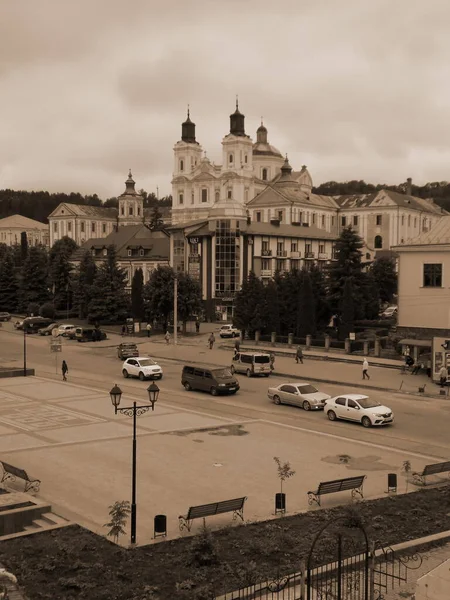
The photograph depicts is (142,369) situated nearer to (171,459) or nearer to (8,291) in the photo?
(171,459)

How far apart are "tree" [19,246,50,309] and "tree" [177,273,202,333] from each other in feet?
103

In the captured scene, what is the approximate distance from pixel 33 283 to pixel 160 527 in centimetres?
8362

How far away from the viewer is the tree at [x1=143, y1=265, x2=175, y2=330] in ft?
231

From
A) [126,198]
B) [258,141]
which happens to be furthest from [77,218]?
[258,141]

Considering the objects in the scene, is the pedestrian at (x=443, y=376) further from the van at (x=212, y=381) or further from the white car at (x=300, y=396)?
the van at (x=212, y=381)

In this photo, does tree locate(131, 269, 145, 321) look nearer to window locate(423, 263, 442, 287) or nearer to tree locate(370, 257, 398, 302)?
tree locate(370, 257, 398, 302)

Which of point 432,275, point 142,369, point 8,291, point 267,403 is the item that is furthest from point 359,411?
point 8,291

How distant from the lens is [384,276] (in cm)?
9438

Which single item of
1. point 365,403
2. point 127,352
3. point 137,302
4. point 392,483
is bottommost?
point 392,483

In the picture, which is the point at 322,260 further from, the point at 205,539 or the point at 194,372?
the point at 205,539

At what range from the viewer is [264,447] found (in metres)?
25.2

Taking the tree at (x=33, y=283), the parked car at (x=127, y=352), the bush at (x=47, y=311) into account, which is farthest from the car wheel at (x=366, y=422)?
the tree at (x=33, y=283)

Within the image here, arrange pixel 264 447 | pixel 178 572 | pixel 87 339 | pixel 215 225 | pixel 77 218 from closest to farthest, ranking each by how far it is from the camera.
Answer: pixel 178 572 → pixel 264 447 → pixel 87 339 → pixel 215 225 → pixel 77 218

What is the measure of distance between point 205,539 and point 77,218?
163992 millimetres
